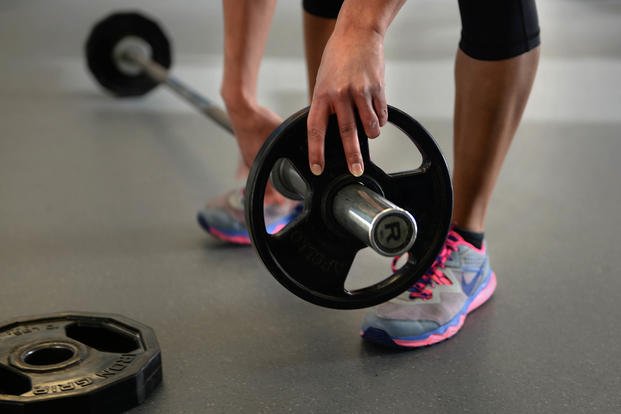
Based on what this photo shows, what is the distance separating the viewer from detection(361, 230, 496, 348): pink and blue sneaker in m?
1.23

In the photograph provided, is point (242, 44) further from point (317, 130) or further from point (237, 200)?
point (317, 130)

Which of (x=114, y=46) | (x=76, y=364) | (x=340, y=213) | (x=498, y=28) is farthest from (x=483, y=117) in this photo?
(x=114, y=46)

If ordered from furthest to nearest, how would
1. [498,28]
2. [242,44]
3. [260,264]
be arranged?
[260,264]
[242,44]
[498,28]

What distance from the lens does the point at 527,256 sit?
1587mm

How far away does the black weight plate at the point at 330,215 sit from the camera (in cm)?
102

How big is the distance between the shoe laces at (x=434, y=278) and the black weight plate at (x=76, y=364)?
0.42 m

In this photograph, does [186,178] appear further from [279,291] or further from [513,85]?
[513,85]

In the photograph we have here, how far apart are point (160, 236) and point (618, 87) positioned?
6.65 ft

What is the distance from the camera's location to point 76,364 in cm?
107

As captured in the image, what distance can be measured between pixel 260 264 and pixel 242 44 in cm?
42

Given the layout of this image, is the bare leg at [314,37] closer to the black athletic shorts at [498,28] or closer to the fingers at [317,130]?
the black athletic shorts at [498,28]

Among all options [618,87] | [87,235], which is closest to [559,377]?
[87,235]

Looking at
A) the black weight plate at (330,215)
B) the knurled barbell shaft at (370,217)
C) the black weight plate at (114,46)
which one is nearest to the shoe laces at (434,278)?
the black weight plate at (330,215)

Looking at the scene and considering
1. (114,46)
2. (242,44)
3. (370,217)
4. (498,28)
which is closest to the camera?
(370,217)
